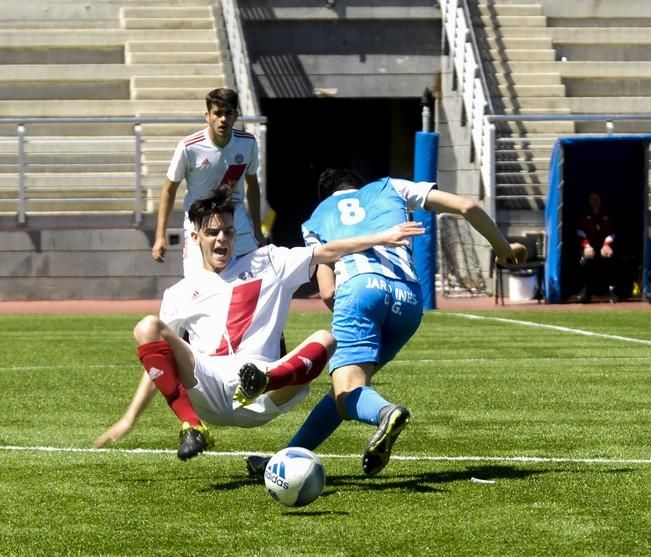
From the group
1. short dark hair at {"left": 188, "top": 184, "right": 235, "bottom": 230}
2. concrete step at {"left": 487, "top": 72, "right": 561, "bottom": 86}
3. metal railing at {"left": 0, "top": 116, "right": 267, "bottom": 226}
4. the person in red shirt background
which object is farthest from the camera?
concrete step at {"left": 487, "top": 72, "right": 561, "bottom": 86}

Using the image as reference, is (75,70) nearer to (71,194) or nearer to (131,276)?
(71,194)

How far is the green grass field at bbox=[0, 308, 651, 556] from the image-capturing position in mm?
5727

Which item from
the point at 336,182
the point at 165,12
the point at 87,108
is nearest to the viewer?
the point at 336,182

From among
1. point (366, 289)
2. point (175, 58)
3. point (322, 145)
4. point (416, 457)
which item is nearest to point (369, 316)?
point (366, 289)

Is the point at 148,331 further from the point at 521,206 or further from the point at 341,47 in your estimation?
the point at 341,47

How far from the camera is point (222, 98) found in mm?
10438

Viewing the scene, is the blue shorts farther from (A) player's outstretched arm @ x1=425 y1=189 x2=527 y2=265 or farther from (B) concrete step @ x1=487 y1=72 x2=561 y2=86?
(B) concrete step @ x1=487 y1=72 x2=561 y2=86

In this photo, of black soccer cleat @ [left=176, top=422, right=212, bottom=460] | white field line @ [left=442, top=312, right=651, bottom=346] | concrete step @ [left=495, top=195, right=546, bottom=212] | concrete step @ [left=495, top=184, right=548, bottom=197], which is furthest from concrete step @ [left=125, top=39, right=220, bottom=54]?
black soccer cleat @ [left=176, top=422, right=212, bottom=460]

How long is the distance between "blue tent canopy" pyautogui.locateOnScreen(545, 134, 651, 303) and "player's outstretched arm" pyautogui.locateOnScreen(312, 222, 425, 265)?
13.8 meters

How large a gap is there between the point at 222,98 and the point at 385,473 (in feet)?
12.8

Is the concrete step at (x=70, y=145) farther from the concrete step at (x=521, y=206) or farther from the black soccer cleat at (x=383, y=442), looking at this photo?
the black soccer cleat at (x=383, y=442)

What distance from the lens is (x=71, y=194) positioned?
76.1 feet

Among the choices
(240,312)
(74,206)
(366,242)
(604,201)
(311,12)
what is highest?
(311,12)

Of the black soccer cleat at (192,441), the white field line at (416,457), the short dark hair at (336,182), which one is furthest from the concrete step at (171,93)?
the black soccer cleat at (192,441)
